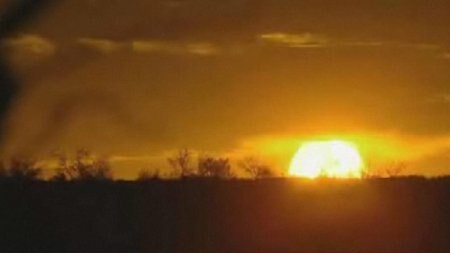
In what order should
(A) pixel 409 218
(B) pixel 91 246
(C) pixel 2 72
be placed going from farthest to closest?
(A) pixel 409 218, (B) pixel 91 246, (C) pixel 2 72

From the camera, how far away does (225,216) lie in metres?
15.6

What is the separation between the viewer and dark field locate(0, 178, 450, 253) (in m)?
15.2

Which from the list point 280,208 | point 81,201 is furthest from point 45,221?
point 280,208

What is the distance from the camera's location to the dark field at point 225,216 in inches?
599

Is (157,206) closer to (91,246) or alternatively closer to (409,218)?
(91,246)

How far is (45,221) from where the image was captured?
603 inches

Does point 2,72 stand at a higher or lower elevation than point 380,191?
lower

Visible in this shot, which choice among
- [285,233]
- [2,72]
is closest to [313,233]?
[285,233]

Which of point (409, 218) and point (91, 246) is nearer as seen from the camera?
point (91, 246)

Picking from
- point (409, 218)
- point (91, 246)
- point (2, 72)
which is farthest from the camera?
point (409, 218)

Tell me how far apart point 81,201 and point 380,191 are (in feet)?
14.5

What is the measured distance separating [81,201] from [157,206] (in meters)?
1.08

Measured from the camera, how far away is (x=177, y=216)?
15477 mm

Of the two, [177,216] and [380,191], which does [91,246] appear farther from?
[380,191]
